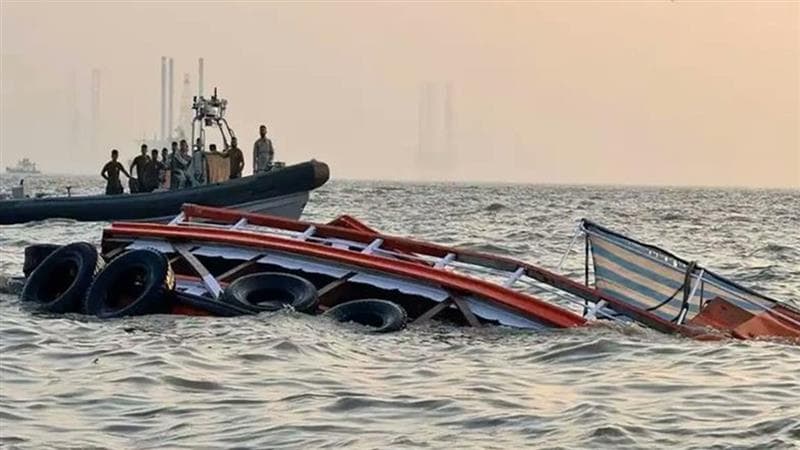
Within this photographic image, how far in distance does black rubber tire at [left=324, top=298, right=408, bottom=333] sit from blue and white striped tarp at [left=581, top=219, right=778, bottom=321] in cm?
252

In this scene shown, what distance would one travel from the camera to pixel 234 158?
26062 mm

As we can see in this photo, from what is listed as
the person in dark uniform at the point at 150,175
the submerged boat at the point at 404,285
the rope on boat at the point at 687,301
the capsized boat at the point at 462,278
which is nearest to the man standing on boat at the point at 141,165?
the person in dark uniform at the point at 150,175

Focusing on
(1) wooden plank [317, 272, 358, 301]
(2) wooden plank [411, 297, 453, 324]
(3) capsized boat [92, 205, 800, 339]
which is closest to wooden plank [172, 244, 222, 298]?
(3) capsized boat [92, 205, 800, 339]

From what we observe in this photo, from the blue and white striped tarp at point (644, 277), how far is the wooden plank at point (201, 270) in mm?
4064

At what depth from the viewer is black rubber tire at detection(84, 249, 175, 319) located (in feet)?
41.5

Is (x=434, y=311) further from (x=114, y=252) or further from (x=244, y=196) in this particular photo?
(x=244, y=196)

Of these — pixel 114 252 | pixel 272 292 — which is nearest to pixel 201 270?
pixel 272 292

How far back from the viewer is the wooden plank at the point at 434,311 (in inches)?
495

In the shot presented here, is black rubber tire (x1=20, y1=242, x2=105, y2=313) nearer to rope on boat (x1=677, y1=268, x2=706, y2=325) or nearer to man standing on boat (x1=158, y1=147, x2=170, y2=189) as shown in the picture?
rope on boat (x1=677, y1=268, x2=706, y2=325)

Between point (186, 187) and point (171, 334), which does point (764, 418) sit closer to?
point (171, 334)

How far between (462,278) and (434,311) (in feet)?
1.62

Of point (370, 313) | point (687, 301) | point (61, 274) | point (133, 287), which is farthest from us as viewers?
point (61, 274)

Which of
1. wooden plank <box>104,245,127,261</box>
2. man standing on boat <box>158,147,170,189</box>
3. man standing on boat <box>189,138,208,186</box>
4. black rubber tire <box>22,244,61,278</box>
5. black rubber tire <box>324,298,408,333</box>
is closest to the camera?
black rubber tire <box>324,298,408,333</box>

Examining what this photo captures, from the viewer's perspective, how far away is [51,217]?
28.9m
